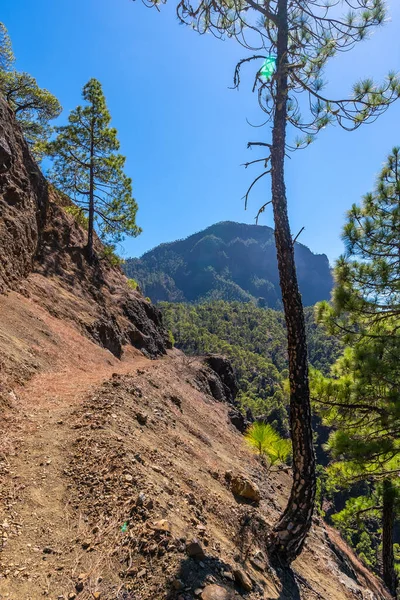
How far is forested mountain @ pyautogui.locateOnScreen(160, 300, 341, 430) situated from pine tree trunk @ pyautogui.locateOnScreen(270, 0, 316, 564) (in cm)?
5729

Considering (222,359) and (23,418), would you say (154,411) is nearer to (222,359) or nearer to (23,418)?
(23,418)

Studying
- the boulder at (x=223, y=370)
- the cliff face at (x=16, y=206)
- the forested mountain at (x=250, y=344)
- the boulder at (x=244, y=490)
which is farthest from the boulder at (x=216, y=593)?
the forested mountain at (x=250, y=344)

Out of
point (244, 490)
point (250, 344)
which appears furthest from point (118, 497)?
point (250, 344)

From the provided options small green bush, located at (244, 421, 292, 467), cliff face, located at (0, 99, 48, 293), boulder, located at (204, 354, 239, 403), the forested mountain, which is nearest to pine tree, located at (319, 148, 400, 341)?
small green bush, located at (244, 421, 292, 467)

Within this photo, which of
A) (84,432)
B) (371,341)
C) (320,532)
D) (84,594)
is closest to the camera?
(84,594)

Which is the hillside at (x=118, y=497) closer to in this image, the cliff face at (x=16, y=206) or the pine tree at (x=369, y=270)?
the cliff face at (x=16, y=206)

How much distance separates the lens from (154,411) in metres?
7.00

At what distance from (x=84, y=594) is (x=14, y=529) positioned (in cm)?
85

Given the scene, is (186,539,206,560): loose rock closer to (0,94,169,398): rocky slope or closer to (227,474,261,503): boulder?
(227,474,261,503): boulder

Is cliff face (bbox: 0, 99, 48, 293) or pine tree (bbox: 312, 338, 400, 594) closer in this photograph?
pine tree (bbox: 312, 338, 400, 594)

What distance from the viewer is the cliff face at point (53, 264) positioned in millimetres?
11328

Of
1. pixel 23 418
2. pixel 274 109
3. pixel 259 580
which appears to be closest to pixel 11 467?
pixel 23 418

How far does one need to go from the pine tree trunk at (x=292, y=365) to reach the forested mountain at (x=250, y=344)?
188 ft

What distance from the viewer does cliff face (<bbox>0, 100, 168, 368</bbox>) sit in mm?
11328
